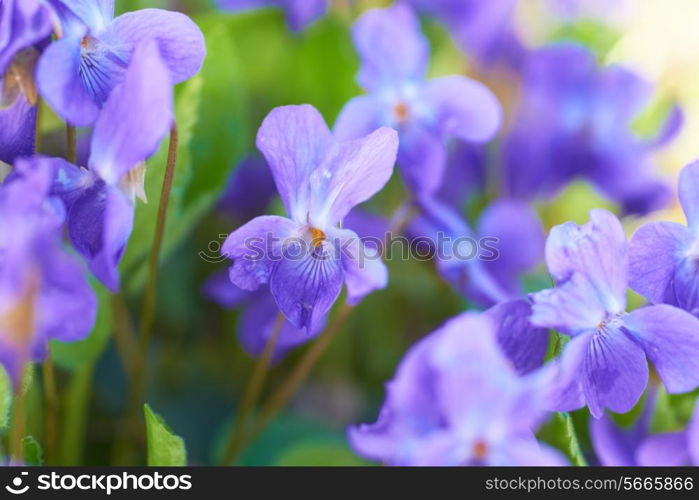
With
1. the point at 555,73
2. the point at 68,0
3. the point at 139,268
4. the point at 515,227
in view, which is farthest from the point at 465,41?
the point at 68,0

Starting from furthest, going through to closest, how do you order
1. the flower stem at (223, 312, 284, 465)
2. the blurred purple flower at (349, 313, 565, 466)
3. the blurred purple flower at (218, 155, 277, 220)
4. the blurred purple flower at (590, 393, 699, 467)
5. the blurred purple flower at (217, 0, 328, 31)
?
the blurred purple flower at (217, 0, 328, 31), the blurred purple flower at (218, 155, 277, 220), the flower stem at (223, 312, 284, 465), the blurred purple flower at (590, 393, 699, 467), the blurred purple flower at (349, 313, 565, 466)

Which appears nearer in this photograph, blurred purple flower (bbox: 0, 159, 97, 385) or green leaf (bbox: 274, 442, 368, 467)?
blurred purple flower (bbox: 0, 159, 97, 385)

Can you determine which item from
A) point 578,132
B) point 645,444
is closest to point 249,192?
point 578,132

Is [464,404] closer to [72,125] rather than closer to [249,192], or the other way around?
[72,125]

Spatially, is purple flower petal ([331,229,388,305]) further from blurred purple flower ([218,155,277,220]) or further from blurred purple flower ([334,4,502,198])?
blurred purple flower ([218,155,277,220])

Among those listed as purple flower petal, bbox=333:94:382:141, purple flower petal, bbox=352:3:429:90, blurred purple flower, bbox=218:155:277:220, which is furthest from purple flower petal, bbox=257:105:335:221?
blurred purple flower, bbox=218:155:277:220

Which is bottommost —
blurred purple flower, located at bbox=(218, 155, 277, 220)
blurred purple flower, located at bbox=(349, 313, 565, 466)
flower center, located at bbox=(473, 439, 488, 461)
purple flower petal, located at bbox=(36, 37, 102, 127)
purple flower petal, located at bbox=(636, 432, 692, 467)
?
flower center, located at bbox=(473, 439, 488, 461)

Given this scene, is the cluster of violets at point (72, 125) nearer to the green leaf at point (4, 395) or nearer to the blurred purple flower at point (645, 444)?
the green leaf at point (4, 395)

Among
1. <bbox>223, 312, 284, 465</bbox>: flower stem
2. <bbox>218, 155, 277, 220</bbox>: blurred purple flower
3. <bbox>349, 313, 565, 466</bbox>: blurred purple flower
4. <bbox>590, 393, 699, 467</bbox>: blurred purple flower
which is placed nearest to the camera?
<bbox>349, 313, 565, 466</bbox>: blurred purple flower
